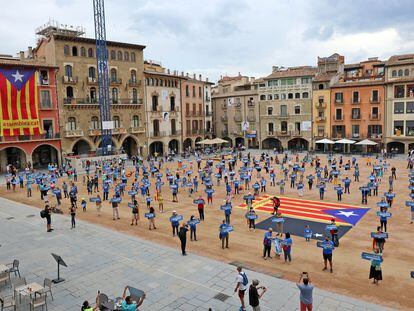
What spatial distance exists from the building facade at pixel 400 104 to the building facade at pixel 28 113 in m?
46.1

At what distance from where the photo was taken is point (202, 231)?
67.1 feet

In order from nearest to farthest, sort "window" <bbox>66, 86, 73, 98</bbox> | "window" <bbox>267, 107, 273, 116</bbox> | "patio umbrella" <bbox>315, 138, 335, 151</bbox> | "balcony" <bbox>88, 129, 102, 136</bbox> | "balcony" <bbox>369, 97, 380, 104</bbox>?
"window" <bbox>66, 86, 73, 98</bbox>, "balcony" <bbox>88, 129, 102, 136</bbox>, "balcony" <bbox>369, 97, 380, 104</bbox>, "patio umbrella" <bbox>315, 138, 335, 151</bbox>, "window" <bbox>267, 107, 273, 116</bbox>

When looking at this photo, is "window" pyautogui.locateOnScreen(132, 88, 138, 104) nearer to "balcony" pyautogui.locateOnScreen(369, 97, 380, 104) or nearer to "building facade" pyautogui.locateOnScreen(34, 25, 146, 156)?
"building facade" pyautogui.locateOnScreen(34, 25, 146, 156)

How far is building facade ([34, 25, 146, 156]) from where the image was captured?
50.8m

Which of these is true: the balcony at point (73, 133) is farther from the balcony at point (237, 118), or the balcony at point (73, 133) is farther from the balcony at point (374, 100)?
Answer: the balcony at point (374, 100)

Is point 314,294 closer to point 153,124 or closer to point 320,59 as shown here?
point 153,124

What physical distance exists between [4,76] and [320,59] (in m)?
51.7

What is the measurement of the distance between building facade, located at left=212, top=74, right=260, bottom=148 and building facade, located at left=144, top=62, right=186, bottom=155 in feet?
38.7

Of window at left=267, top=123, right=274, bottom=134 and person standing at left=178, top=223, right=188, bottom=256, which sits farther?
window at left=267, top=123, right=274, bottom=134

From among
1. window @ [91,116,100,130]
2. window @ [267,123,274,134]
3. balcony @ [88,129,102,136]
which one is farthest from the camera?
window @ [267,123,274,134]

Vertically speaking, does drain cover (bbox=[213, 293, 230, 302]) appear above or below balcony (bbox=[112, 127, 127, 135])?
below

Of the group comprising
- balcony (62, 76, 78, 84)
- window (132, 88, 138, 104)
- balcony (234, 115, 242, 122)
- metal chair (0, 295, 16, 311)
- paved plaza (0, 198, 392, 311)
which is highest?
balcony (62, 76, 78, 84)

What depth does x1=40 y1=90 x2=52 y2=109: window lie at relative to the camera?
48.6 meters

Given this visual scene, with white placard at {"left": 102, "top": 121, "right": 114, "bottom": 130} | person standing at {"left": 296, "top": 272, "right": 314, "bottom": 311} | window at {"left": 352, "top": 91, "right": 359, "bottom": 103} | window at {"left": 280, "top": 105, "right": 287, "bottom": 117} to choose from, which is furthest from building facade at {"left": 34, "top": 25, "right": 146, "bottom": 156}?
person standing at {"left": 296, "top": 272, "right": 314, "bottom": 311}
